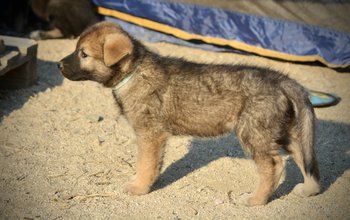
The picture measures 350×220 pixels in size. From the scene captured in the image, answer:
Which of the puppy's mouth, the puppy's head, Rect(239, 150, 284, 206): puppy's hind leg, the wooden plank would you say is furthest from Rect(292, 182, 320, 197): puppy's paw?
the wooden plank

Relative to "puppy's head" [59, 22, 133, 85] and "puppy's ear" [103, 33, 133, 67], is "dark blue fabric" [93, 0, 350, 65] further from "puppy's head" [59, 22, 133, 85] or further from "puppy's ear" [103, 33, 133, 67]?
"puppy's ear" [103, 33, 133, 67]

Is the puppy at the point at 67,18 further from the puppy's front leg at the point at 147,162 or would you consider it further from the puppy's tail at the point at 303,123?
the puppy's tail at the point at 303,123

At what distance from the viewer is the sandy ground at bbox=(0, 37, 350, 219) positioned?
Answer: 441 cm

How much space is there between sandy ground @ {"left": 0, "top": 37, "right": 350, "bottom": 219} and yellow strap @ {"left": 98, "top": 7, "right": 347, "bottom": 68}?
1.05 meters

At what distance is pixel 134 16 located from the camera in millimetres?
8305

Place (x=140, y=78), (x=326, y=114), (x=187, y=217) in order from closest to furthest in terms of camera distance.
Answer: (x=187, y=217) < (x=140, y=78) < (x=326, y=114)

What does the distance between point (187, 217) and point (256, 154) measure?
0.81 meters

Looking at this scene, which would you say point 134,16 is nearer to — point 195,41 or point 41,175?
point 195,41

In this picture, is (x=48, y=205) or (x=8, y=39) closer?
(x=48, y=205)

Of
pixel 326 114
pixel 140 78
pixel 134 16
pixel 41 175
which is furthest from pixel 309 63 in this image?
pixel 41 175

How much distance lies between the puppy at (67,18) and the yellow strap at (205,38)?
241mm

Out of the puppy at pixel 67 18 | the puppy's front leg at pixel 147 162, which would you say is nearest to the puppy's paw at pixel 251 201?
the puppy's front leg at pixel 147 162

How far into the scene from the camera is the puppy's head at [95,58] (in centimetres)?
451

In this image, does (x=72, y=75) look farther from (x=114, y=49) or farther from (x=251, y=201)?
(x=251, y=201)
